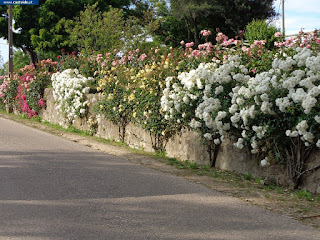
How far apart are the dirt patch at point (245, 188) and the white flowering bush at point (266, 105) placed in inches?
17.2

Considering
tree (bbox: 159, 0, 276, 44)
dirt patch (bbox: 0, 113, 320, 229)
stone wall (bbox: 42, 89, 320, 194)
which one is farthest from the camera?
tree (bbox: 159, 0, 276, 44)

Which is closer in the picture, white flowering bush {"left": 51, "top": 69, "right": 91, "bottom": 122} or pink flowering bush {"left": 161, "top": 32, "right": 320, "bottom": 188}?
pink flowering bush {"left": 161, "top": 32, "right": 320, "bottom": 188}

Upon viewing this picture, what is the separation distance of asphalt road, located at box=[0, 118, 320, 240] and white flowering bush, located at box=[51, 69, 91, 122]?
5.69m

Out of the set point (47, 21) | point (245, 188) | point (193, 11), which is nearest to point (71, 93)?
point (245, 188)

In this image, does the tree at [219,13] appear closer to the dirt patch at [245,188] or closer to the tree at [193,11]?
the tree at [193,11]

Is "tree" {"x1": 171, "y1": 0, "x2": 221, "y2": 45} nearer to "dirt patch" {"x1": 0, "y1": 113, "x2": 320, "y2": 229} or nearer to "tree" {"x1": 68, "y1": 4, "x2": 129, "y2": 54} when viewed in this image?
"tree" {"x1": 68, "y1": 4, "x2": 129, "y2": 54}

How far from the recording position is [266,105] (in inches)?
249

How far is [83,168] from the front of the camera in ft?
25.0

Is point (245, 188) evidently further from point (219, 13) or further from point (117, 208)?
point (219, 13)

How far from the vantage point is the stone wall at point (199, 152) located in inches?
252

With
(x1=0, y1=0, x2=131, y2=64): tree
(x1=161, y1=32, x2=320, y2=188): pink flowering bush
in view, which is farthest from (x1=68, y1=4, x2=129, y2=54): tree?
(x1=0, y1=0, x2=131, y2=64): tree

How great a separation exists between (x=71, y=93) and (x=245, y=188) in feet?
28.4

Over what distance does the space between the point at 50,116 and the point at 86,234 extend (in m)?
13.0

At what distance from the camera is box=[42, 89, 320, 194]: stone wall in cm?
641
